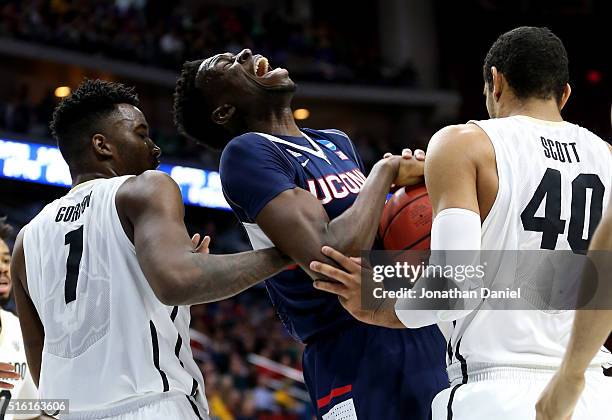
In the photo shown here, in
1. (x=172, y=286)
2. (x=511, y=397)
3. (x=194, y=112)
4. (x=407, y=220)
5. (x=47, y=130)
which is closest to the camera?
(x=511, y=397)

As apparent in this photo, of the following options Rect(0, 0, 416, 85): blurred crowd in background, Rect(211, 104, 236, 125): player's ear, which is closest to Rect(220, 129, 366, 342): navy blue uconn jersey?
Rect(211, 104, 236, 125): player's ear

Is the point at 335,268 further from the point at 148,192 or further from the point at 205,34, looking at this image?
the point at 205,34

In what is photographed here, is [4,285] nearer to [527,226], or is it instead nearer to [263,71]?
[263,71]

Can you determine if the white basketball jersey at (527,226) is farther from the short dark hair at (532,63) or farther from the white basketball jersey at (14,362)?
the white basketball jersey at (14,362)

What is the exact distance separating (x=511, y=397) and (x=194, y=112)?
75.7 inches

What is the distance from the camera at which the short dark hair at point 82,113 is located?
3.69m

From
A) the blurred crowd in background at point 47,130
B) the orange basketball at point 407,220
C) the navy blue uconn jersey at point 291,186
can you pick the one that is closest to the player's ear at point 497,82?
the orange basketball at point 407,220

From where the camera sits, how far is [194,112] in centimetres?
394

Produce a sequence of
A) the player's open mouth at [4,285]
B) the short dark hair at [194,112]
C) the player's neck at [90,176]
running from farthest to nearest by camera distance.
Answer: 1. the player's open mouth at [4,285]
2. the short dark hair at [194,112]
3. the player's neck at [90,176]

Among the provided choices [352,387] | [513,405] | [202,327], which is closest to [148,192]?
[352,387]

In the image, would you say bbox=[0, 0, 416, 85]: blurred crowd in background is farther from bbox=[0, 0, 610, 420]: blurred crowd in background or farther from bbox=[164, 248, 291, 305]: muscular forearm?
bbox=[164, 248, 291, 305]: muscular forearm

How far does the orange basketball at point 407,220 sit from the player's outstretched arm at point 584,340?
1.00 meters

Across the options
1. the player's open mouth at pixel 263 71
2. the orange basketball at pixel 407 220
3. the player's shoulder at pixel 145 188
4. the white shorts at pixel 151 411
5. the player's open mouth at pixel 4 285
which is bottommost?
the white shorts at pixel 151 411

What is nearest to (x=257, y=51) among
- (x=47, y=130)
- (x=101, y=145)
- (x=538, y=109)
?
(x=47, y=130)
